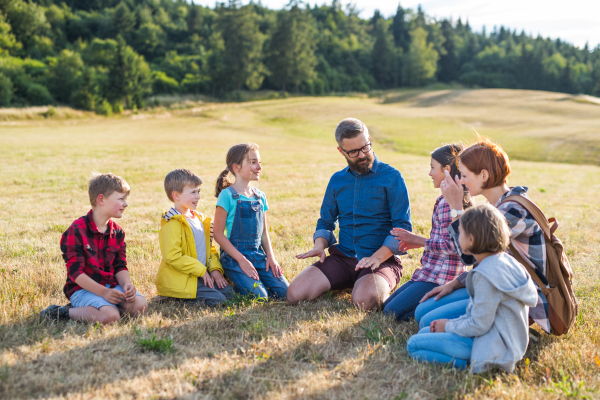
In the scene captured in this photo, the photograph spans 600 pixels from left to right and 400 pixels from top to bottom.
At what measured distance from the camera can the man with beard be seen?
4947mm

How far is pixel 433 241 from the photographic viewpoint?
15.2 feet

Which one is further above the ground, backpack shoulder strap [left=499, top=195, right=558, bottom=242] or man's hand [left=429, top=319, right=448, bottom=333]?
backpack shoulder strap [left=499, top=195, right=558, bottom=242]

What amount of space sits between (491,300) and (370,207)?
7.29ft

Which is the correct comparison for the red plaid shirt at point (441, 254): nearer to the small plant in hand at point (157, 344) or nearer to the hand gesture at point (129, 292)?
the small plant in hand at point (157, 344)

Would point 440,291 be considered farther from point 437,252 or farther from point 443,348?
point 443,348

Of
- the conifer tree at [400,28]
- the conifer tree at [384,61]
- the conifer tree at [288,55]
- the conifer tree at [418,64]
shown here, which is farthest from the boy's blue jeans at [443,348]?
the conifer tree at [400,28]

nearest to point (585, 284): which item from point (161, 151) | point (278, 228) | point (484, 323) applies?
point (484, 323)

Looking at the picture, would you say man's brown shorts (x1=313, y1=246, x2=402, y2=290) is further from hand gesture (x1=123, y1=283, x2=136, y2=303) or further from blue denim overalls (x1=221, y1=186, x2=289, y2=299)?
hand gesture (x1=123, y1=283, x2=136, y2=303)

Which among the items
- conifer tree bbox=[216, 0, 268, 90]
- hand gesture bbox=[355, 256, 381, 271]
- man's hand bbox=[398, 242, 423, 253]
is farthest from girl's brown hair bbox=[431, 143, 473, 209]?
conifer tree bbox=[216, 0, 268, 90]

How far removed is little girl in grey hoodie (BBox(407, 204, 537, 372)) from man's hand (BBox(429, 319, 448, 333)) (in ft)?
0.56

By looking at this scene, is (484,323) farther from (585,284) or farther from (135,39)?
(135,39)

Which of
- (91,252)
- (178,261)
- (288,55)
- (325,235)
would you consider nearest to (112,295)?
(91,252)

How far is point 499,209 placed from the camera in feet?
12.3

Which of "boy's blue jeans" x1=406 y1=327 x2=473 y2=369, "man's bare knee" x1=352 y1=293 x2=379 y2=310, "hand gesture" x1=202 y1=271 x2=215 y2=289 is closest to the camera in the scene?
"boy's blue jeans" x1=406 y1=327 x2=473 y2=369
